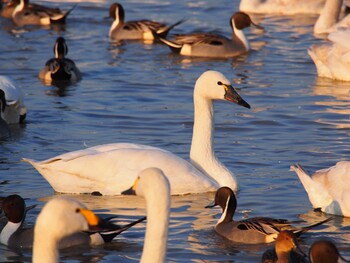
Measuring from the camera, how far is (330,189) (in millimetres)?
10547

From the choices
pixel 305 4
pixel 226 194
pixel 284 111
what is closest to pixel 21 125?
pixel 284 111

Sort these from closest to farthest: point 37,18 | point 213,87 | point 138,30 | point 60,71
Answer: point 213,87, point 60,71, point 138,30, point 37,18

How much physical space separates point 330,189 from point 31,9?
1382 cm

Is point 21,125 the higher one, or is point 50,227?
point 50,227

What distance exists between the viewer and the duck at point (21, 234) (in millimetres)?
9422

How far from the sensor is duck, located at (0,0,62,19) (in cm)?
2333

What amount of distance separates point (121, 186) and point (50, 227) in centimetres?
476

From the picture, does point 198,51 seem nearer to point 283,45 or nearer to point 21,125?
point 283,45

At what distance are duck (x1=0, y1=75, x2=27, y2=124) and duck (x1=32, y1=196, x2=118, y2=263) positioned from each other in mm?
8413

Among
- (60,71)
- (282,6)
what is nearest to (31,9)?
(282,6)

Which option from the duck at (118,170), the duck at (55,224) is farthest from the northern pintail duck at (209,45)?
the duck at (55,224)

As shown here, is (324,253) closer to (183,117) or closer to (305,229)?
(305,229)

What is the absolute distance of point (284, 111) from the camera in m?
15.4

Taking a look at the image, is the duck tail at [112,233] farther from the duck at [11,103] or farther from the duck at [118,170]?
the duck at [11,103]
